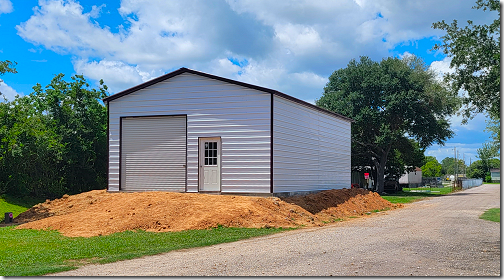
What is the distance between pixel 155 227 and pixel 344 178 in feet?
48.8

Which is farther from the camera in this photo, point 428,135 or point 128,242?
point 428,135

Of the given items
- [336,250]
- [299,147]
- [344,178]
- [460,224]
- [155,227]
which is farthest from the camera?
[344,178]

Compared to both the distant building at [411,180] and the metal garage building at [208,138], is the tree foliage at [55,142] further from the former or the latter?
the distant building at [411,180]

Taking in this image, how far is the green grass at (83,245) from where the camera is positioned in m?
9.42

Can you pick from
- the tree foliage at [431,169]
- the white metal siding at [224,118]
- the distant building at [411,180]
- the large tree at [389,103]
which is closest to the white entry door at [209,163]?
the white metal siding at [224,118]


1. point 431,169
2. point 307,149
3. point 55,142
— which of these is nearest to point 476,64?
point 307,149

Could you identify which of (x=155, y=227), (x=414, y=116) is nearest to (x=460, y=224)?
(x=155, y=227)

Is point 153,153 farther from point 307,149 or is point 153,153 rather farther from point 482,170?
point 482,170

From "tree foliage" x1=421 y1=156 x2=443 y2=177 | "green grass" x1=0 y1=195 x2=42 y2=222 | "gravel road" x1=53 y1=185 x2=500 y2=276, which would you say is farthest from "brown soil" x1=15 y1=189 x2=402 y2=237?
"tree foliage" x1=421 y1=156 x2=443 y2=177

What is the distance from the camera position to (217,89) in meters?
19.3

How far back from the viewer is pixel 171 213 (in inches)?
602

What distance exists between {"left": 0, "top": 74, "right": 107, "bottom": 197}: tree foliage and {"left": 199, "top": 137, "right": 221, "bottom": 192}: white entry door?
9313mm

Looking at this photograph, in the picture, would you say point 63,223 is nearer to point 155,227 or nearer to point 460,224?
point 155,227

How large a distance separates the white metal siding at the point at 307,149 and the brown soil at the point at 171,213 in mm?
1168
